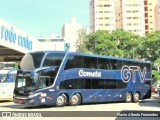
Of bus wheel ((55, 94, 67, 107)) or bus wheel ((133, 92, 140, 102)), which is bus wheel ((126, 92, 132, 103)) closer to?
bus wheel ((133, 92, 140, 102))

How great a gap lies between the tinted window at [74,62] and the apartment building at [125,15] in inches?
4124

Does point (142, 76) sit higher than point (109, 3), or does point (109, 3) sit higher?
point (109, 3)

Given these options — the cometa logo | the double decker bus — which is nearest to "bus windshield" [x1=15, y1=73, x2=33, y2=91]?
the double decker bus

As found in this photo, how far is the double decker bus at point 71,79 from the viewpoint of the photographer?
66.1 ft

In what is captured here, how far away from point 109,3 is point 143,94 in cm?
10587

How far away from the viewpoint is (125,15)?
426 ft

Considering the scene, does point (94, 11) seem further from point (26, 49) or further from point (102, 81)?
point (102, 81)

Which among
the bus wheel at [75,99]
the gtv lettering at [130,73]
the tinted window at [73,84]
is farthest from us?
the gtv lettering at [130,73]

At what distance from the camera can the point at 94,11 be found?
5172 inches

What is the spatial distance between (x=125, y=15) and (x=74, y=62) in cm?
11041

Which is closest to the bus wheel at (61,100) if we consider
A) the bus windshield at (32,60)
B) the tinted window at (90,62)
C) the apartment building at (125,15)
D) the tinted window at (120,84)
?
the bus windshield at (32,60)

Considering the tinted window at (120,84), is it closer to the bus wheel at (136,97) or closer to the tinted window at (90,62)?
the bus wheel at (136,97)

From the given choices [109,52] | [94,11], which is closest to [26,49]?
[109,52]

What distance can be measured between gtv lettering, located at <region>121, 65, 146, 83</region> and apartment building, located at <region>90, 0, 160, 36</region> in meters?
98.5
